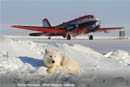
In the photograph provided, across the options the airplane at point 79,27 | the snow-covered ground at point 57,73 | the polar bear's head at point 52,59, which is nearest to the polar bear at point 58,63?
the polar bear's head at point 52,59

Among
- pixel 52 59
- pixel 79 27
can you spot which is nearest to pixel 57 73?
pixel 52 59

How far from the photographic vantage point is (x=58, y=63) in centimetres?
797

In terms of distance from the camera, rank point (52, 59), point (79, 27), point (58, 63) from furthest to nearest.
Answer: point (79, 27) → point (58, 63) → point (52, 59)

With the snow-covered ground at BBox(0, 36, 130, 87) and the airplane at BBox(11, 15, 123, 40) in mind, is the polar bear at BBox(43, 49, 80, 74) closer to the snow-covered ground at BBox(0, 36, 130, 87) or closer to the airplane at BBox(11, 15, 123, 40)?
the snow-covered ground at BBox(0, 36, 130, 87)

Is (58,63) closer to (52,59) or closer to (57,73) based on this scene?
(52,59)

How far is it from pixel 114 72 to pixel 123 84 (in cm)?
214

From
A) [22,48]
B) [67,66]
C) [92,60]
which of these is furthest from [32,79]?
[22,48]

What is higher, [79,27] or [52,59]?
[79,27]

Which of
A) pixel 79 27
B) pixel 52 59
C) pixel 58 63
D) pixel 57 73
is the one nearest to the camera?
pixel 57 73

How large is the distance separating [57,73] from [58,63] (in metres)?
0.52

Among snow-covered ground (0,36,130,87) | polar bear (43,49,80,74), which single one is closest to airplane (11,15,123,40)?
snow-covered ground (0,36,130,87)

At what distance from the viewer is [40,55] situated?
10.7m

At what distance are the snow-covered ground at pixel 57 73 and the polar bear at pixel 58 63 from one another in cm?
19

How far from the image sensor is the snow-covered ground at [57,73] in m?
6.62
